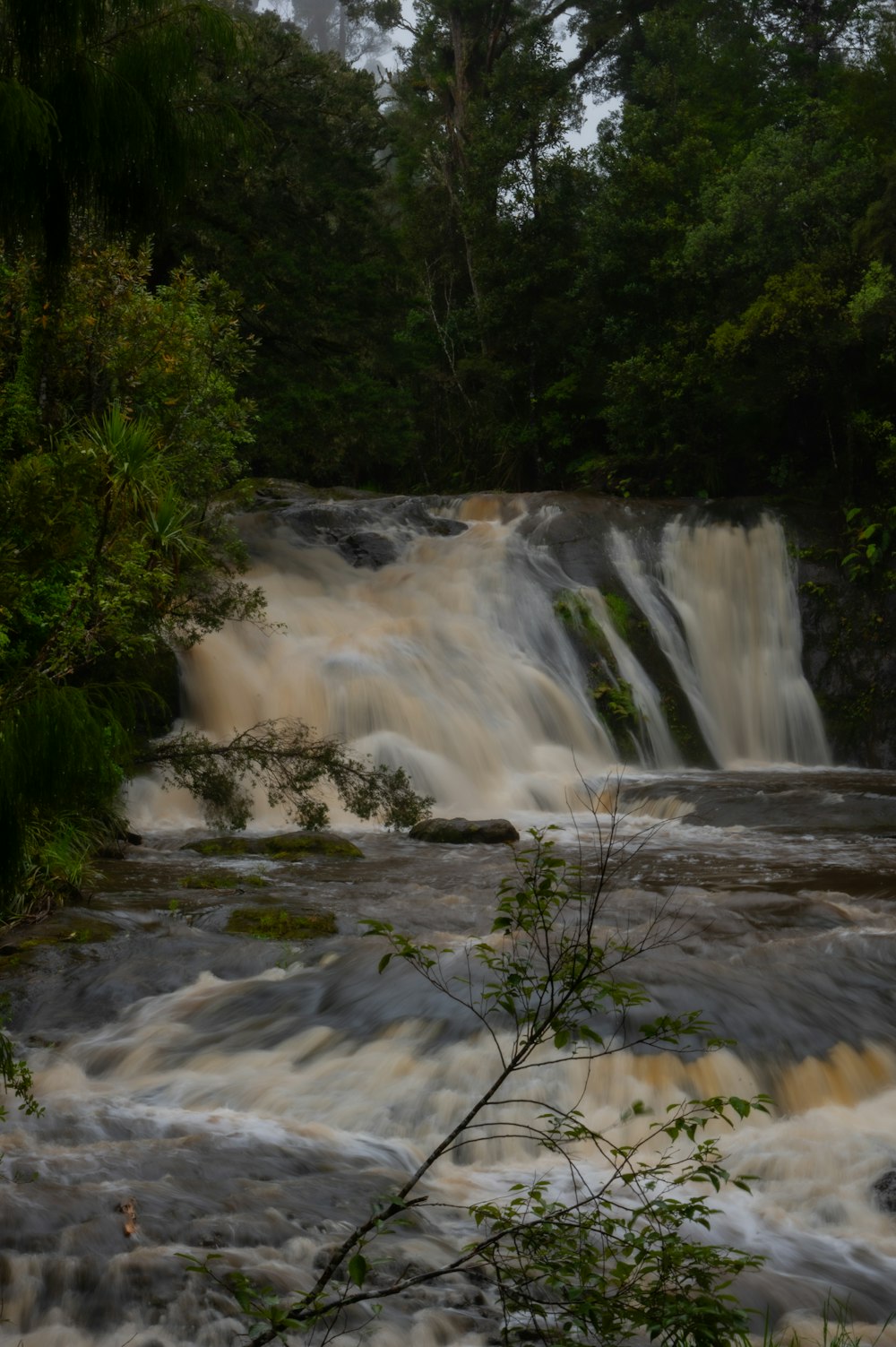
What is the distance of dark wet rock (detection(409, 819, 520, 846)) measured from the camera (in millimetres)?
12656

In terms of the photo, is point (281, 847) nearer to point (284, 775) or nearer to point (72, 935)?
point (284, 775)

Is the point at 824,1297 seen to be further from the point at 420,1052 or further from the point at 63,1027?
the point at 63,1027

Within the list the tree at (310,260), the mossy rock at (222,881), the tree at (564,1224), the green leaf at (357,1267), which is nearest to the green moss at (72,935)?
the mossy rock at (222,881)

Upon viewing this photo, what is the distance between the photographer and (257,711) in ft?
52.7

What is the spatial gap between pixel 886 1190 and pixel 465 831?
300 inches

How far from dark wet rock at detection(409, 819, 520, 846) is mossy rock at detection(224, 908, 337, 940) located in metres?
3.66

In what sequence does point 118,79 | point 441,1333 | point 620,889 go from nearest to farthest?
1. point 118,79
2. point 441,1333
3. point 620,889

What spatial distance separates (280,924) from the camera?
8.85 m

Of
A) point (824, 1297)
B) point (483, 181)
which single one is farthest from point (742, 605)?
point (824, 1297)

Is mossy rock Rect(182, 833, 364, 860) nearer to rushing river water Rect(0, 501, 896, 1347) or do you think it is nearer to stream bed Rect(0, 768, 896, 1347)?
rushing river water Rect(0, 501, 896, 1347)

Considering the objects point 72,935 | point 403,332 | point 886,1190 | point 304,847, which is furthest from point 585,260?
point 886,1190

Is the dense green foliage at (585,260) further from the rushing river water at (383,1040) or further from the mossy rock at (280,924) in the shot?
the mossy rock at (280,924)

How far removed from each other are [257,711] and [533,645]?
16.3 feet

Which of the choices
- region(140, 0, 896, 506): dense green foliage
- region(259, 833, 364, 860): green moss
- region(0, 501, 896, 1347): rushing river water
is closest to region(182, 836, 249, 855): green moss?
region(259, 833, 364, 860): green moss
